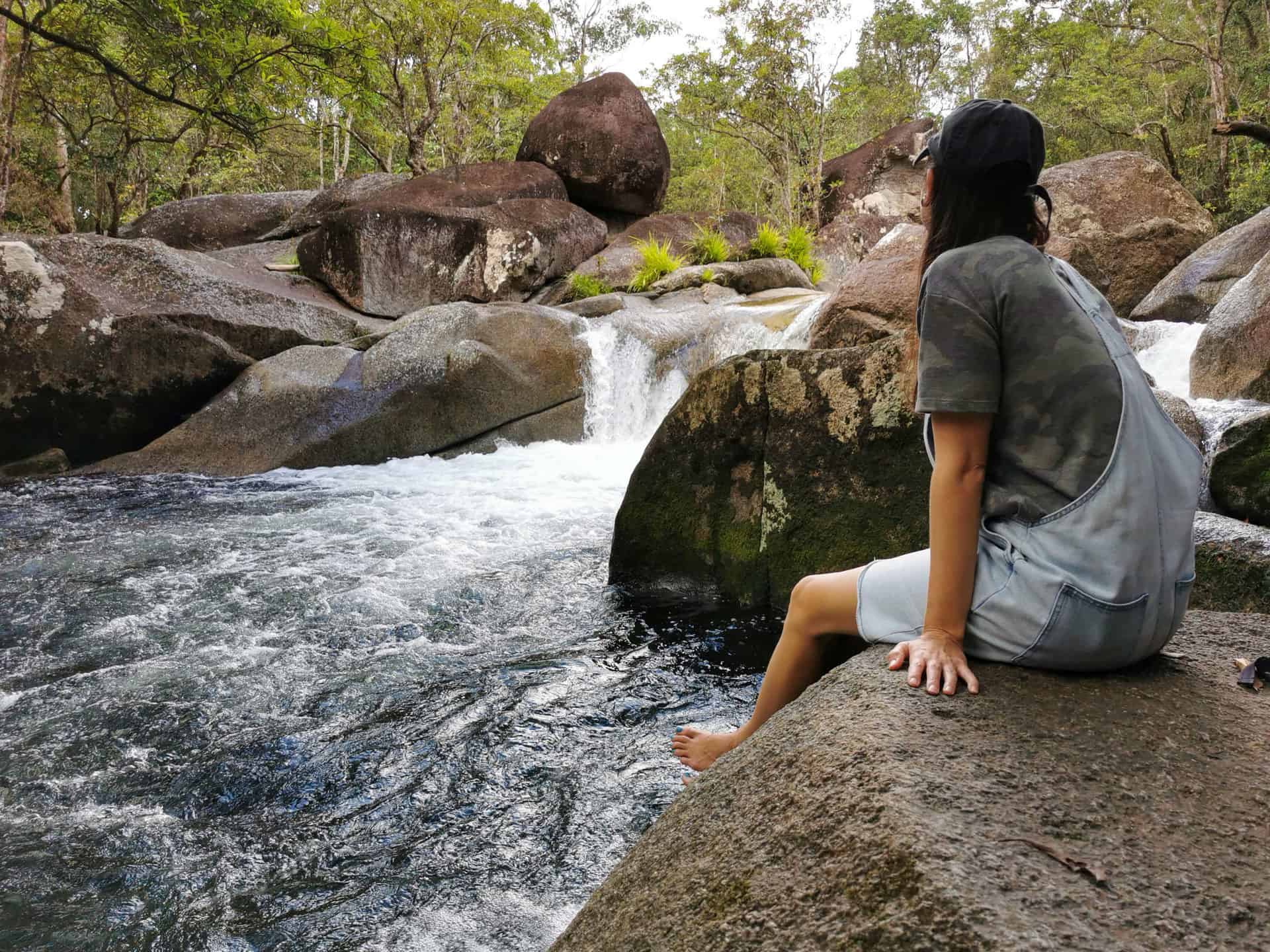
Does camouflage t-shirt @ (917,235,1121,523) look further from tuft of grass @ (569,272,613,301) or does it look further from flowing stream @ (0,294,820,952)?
tuft of grass @ (569,272,613,301)

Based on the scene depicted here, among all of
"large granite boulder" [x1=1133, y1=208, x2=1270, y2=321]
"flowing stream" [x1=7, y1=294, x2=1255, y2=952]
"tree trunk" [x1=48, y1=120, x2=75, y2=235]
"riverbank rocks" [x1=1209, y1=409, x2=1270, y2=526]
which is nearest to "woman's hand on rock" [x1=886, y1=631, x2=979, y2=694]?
"flowing stream" [x1=7, y1=294, x2=1255, y2=952]

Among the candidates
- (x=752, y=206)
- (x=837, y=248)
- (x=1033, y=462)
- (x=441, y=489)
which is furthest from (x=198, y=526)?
(x=752, y=206)

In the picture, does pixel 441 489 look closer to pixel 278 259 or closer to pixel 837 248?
pixel 278 259

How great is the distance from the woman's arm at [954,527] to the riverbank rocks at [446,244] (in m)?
14.8

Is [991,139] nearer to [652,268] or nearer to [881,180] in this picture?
[652,268]

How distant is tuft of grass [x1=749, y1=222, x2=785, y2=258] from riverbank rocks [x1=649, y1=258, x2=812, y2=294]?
63 cm

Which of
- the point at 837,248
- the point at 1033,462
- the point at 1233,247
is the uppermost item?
the point at 837,248

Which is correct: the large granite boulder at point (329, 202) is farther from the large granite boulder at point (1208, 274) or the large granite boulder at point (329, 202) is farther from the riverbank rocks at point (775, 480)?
the riverbank rocks at point (775, 480)

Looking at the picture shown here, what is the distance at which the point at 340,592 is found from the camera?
17.4ft

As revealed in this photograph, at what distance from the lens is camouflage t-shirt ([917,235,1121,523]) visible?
1.66 m

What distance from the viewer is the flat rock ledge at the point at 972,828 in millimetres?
1100

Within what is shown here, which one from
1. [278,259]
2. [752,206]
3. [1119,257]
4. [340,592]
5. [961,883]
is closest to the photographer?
[961,883]

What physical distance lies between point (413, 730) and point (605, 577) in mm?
2143

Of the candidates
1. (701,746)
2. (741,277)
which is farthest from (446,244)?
(701,746)
